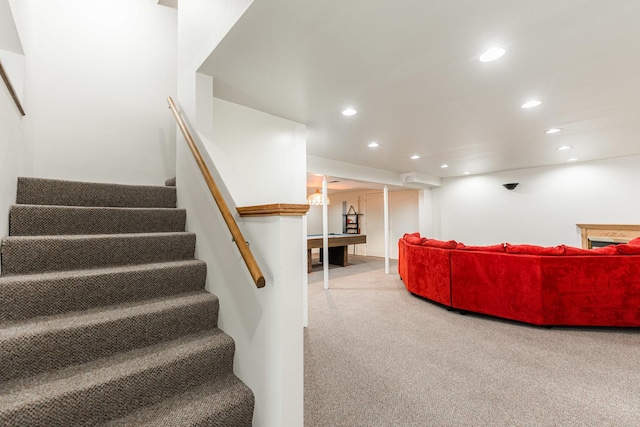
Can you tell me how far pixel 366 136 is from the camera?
152 inches

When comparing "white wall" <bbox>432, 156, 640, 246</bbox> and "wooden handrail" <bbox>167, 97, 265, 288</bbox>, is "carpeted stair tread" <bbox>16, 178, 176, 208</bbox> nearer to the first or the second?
"wooden handrail" <bbox>167, 97, 265, 288</bbox>

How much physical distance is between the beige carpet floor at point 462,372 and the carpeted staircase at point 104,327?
81 centimetres

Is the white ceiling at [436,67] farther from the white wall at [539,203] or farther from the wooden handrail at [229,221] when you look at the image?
the white wall at [539,203]

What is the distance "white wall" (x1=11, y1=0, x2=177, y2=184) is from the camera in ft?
8.73

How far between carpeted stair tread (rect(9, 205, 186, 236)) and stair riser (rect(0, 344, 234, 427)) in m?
1.22

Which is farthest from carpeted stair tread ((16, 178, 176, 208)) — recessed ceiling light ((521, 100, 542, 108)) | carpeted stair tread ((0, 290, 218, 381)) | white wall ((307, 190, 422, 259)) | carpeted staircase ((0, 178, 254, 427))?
white wall ((307, 190, 422, 259))

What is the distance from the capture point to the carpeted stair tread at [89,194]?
1981 millimetres

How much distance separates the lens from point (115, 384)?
1.23 metres

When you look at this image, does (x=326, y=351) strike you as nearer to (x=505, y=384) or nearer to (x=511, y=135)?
(x=505, y=384)

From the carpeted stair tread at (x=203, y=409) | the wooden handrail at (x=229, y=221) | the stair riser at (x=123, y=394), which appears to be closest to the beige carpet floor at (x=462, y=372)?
the carpeted stair tread at (x=203, y=409)

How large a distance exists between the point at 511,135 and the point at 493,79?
2.03 metres

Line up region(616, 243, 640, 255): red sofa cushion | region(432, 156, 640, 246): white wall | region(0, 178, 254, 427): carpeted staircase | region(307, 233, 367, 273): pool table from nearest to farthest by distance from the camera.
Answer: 1. region(0, 178, 254, 427): carpeted staircase
2. region(616, 243, 640, 255): red sofa cushion
3. region(432, 156, 640, 246): white wall
4. region(307, 233, 367, 273): pool table

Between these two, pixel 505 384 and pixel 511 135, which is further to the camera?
pixel 511 135

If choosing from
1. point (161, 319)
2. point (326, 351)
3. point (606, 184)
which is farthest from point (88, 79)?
point (606, 184)
